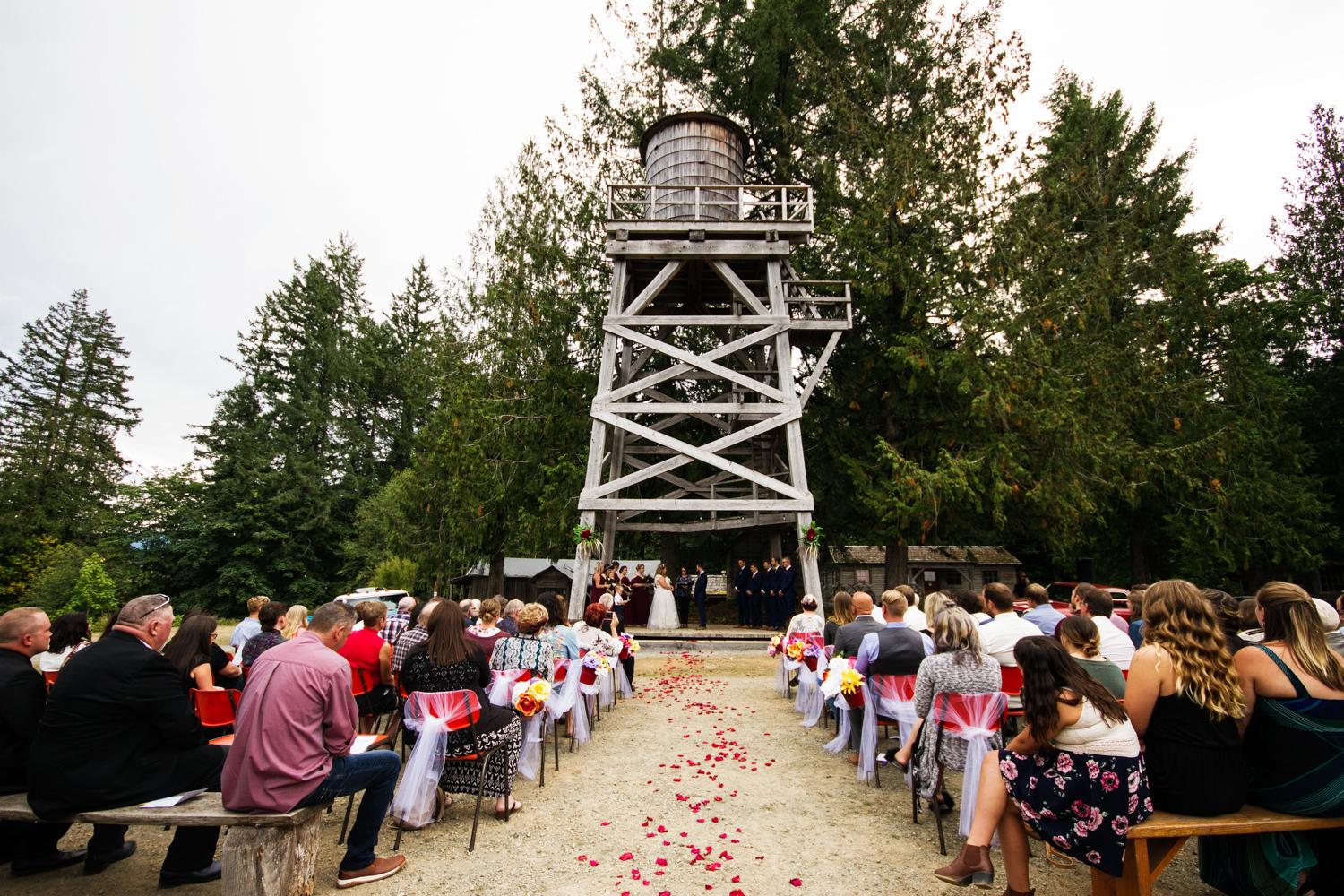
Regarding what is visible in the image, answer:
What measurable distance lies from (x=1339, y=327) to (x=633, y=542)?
26695mm

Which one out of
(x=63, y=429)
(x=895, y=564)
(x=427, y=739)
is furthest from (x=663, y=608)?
(x=63, y=429)

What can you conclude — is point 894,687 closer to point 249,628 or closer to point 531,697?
point 531,697

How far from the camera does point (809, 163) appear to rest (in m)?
20.5

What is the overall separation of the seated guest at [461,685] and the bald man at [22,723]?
80.7 inches

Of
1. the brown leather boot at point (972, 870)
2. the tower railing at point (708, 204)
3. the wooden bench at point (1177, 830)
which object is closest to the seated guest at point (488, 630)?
the brown leather boot at point (972, 870)

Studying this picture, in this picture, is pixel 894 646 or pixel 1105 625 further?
pixel 894 646

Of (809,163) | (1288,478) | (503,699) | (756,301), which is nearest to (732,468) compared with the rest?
(756,301)

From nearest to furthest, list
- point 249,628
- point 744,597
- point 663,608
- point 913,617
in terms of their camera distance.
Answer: point 913,617 → point 249,628 → point 663,608 → point 744,597

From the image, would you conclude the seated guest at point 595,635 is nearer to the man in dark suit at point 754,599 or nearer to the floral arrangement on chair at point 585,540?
the floral arrangement on chair at point 585,540

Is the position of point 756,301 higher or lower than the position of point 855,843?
higher

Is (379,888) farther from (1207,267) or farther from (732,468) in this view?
(1207,267)

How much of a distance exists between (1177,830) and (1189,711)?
583 millimetres

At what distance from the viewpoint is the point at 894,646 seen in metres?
5.92

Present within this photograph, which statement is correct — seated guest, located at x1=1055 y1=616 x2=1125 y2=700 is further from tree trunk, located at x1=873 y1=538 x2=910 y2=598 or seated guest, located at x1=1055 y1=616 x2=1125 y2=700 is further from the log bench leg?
tree trunk, located at x1=873 y1=538 x2=910 y2=598
